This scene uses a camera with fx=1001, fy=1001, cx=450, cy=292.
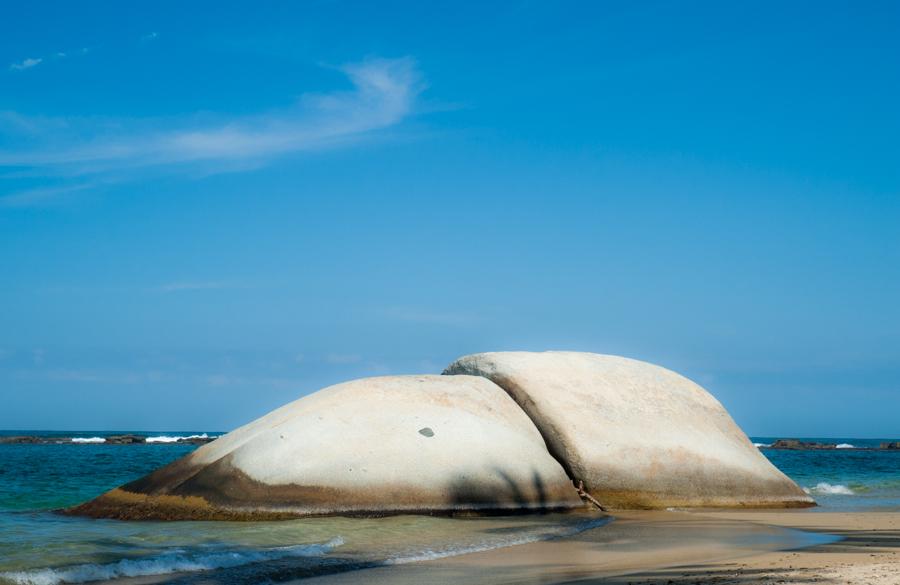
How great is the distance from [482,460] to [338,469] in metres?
2.10

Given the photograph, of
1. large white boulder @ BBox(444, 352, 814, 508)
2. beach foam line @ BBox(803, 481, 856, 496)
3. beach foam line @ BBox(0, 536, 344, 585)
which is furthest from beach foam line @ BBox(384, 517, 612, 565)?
beach foam line @ BBox(803, 481, 856, 496)

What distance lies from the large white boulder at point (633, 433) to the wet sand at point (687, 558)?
163 centimetres

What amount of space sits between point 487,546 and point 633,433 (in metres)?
5.44

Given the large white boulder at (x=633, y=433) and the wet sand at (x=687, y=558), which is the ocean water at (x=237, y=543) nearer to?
the wet sand at (x=687, y=558)

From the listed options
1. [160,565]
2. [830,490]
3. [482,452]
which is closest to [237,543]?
[160,565]

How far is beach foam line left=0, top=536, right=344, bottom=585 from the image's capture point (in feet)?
29.2

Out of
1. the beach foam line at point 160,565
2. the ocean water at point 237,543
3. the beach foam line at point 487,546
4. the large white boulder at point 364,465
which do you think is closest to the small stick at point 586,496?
the large white boulder at point 364,465

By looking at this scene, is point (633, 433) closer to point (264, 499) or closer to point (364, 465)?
point (364, 465)

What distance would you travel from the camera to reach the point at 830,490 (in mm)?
22984

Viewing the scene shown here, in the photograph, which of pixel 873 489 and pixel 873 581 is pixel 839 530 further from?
pixel 873 489

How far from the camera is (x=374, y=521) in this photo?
12539mm

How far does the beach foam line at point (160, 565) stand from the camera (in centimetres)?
889

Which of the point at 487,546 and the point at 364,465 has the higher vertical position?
the point at 364,465

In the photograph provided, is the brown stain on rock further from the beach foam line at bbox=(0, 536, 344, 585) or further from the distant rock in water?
the beach foam line at bbox=(0, 536, 344, 585)
